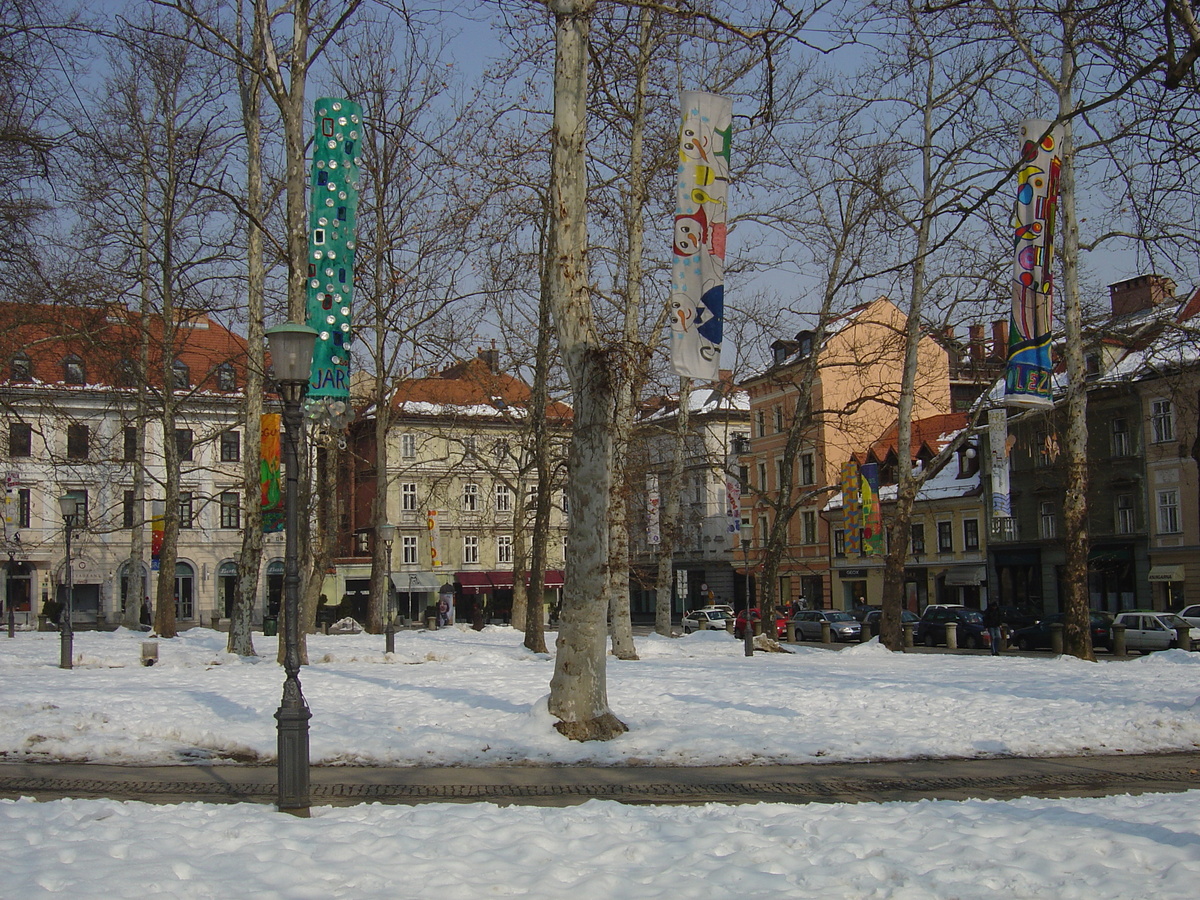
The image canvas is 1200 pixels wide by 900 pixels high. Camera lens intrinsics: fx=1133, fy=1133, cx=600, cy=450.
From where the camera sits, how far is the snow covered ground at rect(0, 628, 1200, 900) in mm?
6668

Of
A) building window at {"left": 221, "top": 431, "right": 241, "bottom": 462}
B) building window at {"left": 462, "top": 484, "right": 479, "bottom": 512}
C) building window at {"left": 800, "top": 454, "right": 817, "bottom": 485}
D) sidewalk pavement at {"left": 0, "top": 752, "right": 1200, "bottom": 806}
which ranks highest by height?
building window at {"left": 221, "top": 431, "right": 241, "bottom": 462}

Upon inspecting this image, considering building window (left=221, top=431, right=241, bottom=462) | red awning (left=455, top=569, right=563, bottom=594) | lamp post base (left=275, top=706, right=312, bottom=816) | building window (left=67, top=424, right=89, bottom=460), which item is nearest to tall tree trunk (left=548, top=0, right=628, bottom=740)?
lamp post base (left=275, top=706, right=312, bottom=816)

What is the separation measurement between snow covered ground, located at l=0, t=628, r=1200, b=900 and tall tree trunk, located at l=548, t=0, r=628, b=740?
0.53 metres

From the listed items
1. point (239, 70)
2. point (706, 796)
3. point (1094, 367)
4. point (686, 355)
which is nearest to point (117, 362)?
point (239, 70)

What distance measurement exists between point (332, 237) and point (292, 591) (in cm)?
1013

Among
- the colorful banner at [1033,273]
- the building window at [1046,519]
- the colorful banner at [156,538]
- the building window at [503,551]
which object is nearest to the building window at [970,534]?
the building window at [1046,519]

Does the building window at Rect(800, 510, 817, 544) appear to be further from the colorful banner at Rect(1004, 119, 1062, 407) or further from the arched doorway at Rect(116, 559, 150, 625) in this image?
the colorful banner at Rect(1004, 119, 1062, 407)

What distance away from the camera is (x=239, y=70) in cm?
2350

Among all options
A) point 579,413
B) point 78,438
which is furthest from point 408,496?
point 579,413

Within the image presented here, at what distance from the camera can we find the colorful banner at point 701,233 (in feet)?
44.0

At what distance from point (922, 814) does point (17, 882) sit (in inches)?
236

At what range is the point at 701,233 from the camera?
13539 millimetres

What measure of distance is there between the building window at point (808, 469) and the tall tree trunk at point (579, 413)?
50.7 m

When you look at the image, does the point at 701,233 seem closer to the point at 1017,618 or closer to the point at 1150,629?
the point at 1150,629
